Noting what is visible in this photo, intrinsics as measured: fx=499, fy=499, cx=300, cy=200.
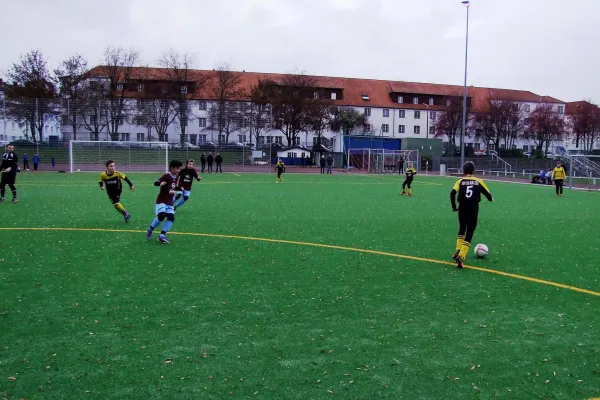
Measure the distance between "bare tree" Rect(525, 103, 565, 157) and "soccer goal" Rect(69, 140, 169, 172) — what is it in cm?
5730

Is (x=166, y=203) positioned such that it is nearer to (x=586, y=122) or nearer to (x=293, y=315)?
(x=293, y=315)

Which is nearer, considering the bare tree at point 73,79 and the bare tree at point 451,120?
the bare tree at point 73,79

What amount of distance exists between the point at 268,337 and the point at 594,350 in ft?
11.0

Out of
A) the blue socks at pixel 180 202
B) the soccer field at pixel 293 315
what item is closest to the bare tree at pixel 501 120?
the blue socks at pixel 180 202

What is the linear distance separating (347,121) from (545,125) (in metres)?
30.0

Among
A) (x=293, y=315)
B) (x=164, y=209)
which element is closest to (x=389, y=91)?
(x=164, y=209)

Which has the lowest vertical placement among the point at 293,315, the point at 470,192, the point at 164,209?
the point at 293,315

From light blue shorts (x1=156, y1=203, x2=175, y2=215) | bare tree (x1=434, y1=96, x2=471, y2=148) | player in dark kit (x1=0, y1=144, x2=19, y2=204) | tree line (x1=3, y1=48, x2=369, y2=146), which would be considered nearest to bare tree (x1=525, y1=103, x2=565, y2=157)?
bare tree (x1=434, y1=96, x2=471, y2=148)

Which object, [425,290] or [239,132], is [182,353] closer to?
[425,290]

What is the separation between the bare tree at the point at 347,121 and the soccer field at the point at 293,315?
2494 inches

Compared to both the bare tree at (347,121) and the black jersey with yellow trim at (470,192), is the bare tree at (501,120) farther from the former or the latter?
the black jersey with yellow trim at (470,192)

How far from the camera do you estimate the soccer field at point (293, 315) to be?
14.2ft

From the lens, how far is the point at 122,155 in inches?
1831

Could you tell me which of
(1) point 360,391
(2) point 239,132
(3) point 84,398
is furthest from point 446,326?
(2) point 239,132
